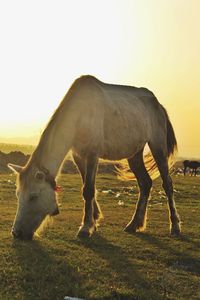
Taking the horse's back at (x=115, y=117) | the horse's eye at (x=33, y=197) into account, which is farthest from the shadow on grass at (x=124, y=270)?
the horse's back at (x=115, y=117)

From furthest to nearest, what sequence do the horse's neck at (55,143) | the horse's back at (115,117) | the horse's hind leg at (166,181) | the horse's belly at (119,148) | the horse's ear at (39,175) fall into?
A: the horse's hind leg at (166,181) → the horse's belly at (119,148) → the horse's back at (115,117) → the horse's neck at (55,143) → the horse's ear at (39,175)

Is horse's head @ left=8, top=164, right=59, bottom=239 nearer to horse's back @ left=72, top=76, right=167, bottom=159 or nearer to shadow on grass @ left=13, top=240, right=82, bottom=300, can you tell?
shadow on grass @ left=13, top=240, right=82, bottom=300

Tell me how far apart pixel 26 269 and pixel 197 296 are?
2.68 metres

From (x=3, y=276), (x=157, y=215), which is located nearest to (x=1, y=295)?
(x=3, y=276)

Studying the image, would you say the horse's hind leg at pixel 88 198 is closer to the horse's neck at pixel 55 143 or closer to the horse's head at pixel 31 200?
the horse's neck at pixel 55 143

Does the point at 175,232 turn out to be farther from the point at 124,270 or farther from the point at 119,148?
the point at 124,270

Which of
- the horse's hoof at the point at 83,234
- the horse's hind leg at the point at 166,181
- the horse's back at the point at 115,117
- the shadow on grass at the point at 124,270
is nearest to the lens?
the shadow on grass at the point at 124,270

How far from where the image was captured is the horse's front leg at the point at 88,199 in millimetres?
10008

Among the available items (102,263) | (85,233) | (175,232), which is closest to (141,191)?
(175,232)

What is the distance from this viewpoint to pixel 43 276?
22.3 ft

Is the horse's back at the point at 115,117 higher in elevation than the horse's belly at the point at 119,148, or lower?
higher

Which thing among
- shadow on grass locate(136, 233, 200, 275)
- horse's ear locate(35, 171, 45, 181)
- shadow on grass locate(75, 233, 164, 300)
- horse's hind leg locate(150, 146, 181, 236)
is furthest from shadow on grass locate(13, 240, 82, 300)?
horse's hind leg locate(150, 146, 181, 236)

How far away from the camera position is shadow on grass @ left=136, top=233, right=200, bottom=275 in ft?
26.7

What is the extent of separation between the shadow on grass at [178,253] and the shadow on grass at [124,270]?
2.44 feet
